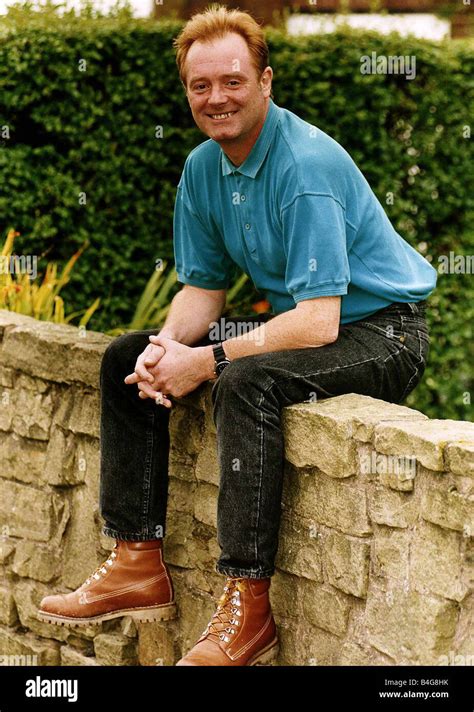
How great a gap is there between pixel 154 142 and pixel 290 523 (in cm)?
307

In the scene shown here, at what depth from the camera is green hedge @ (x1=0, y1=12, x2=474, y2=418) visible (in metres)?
5.67

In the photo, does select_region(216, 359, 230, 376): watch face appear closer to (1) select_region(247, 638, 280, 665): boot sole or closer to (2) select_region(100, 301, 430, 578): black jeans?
(2) select_region(100, 301, 430, 578): black jeans

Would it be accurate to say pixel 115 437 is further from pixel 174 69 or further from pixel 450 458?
pixel 174 69

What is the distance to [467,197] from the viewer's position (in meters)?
6.43

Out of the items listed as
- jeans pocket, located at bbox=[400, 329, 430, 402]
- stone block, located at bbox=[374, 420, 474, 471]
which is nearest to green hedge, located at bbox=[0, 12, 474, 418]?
jeans pocket, located at bbox=[400, 329, 430, 402]

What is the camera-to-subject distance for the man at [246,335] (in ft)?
10.6

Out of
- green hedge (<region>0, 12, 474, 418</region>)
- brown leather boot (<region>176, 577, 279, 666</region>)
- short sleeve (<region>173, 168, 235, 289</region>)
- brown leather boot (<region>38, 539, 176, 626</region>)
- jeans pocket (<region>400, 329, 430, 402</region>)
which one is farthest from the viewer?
green hedge (<region>0, 12, 474, 418</region>)

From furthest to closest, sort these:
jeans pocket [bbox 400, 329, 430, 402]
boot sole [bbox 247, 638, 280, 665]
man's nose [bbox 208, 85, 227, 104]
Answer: jeans pocket [bbox 400, 329, 430, 402] < man's nose [bbox 208, 85, 227, 104] < boot sole [bbox 247, 638, 280, 665]

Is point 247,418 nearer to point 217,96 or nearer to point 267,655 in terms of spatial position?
point 267,655

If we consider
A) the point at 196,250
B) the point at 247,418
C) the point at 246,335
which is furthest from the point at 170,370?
the point at 196,250

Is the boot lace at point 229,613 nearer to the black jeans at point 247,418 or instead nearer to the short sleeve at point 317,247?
the black jeans at point 247,418

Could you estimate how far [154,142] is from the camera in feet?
19.5

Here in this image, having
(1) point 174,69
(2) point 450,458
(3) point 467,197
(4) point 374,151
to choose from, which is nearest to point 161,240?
(1) point 174,69
